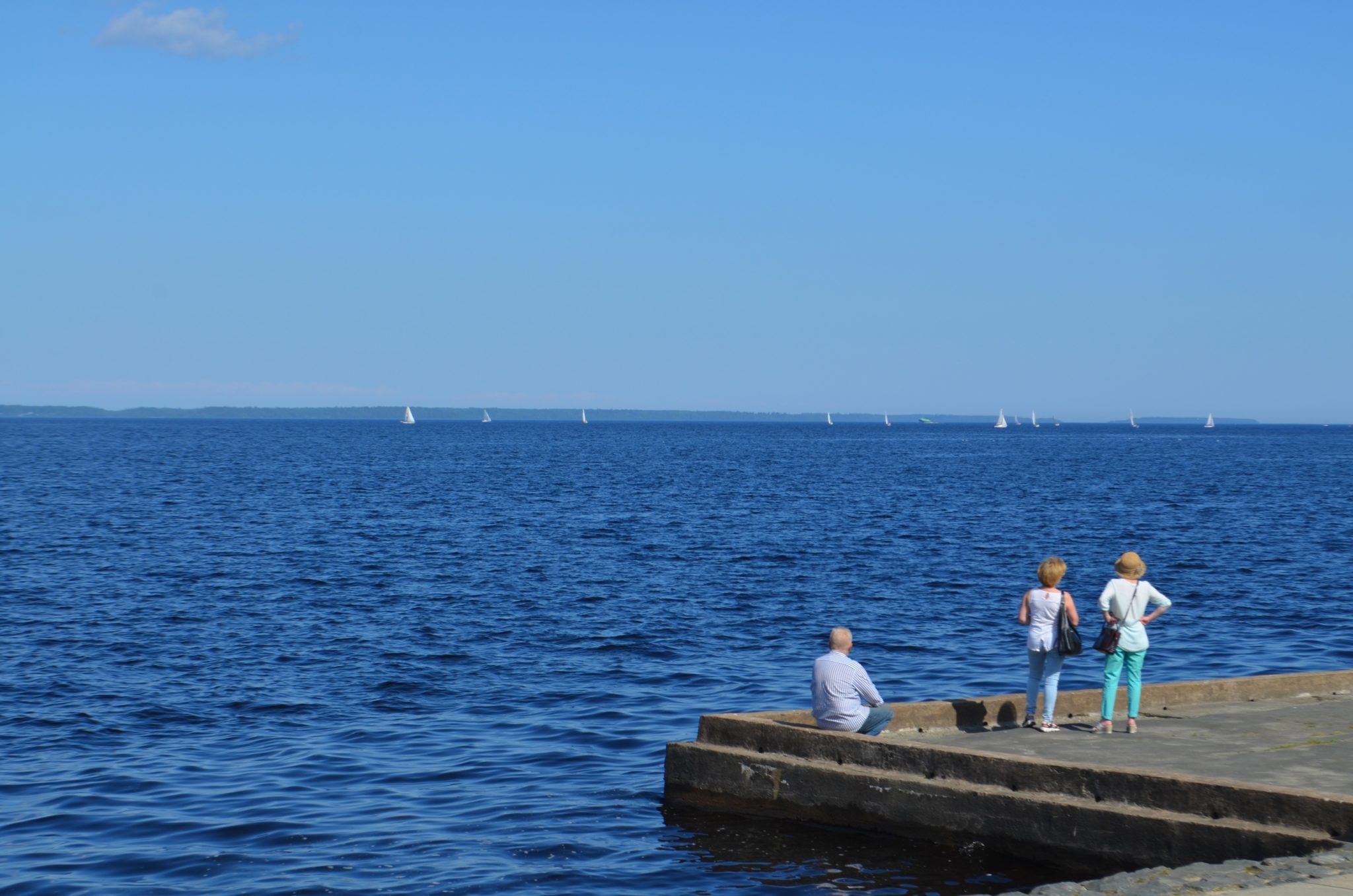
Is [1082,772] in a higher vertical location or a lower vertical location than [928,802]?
higher

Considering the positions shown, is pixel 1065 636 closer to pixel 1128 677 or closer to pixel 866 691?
pixel 1128 677

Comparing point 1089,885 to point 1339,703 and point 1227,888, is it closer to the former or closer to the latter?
point 1227,888

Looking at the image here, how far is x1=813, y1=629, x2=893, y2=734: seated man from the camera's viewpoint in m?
13.3

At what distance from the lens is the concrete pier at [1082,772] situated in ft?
34.3

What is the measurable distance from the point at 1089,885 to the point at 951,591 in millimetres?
24131

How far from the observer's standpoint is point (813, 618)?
28.5 meters

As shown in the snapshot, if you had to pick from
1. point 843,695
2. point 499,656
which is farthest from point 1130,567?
point 499,656

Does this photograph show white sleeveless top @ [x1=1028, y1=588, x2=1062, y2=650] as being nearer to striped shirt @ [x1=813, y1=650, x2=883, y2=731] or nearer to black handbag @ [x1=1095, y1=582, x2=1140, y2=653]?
black handbag @ [x1=1095, y1=582, x2=1140, y2=653]

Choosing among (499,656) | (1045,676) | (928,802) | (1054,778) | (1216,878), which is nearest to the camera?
(1216,878)

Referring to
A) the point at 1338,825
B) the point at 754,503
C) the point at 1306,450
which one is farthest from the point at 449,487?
the point at 1306,450

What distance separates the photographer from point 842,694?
13.3 meters

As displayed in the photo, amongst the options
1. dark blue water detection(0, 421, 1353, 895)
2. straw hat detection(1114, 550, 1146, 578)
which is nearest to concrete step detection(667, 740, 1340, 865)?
dark blue water detection(0, 421, 1353, 895)

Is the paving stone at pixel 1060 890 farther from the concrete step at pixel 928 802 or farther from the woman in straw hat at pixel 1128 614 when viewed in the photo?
the woman in straw hat at pixel 1128 614

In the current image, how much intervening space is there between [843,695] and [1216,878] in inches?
184
